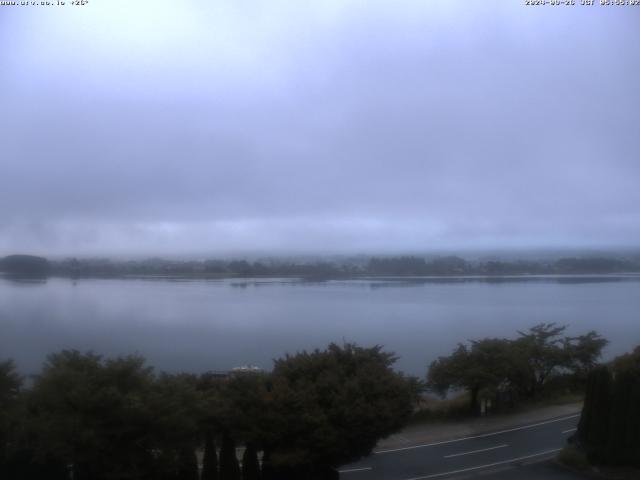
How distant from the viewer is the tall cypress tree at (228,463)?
1087cm

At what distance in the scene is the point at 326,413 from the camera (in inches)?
449

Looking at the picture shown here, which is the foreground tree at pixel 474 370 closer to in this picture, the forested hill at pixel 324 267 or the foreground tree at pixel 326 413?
the foreground tree at pixel 326 413

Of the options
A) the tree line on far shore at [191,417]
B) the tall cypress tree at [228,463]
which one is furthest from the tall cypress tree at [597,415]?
the tall cypress tree at [228,463]

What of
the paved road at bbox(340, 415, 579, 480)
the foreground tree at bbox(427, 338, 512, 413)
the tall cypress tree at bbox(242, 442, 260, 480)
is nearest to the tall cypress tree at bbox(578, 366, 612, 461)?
the paved road at bbox(340, 415, 579, 480)

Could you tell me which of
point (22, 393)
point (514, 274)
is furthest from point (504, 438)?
point (514, 274)

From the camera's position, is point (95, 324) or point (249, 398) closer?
point (249, 398)

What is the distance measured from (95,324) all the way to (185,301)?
6748 millimetres

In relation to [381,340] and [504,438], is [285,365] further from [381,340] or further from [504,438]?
[381,340]

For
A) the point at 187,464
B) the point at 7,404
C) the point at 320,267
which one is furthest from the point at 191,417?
the point at 320,267

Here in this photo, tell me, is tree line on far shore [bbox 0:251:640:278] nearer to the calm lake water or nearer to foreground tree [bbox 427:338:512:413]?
the calm lake water

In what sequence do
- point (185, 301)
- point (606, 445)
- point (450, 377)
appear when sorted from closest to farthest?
point (606, 445) < point (450, 377) < point (185, 301)

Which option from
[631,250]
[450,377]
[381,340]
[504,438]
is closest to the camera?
[504,438]

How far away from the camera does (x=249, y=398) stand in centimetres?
1129

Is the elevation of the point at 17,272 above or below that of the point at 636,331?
above
